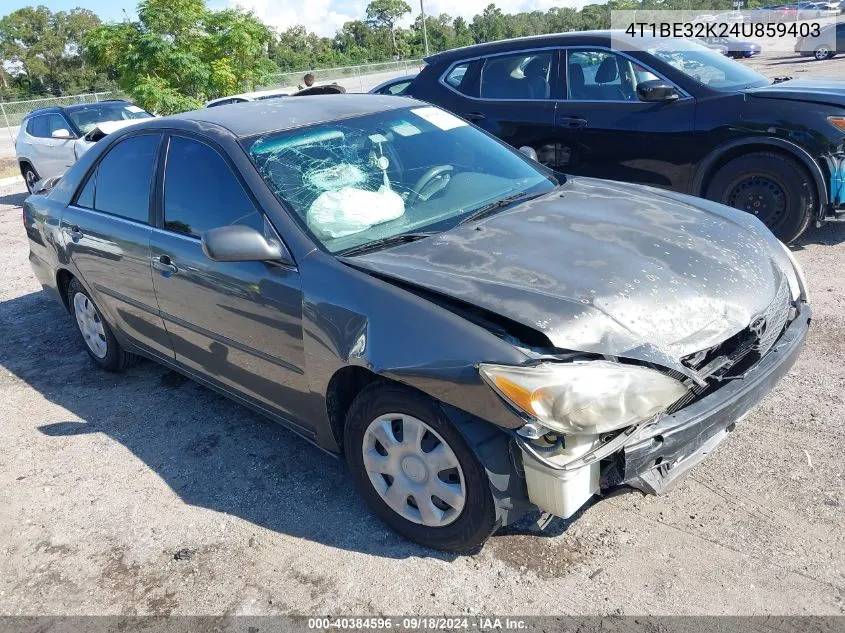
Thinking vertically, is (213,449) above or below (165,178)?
below

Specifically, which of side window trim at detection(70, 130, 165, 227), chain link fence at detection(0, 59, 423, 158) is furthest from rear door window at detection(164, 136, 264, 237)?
chain link fence at detection(0, 59, 423, 158)

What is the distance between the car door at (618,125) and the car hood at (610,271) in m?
2.82

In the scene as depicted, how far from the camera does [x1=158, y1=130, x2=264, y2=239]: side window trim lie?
124 inches

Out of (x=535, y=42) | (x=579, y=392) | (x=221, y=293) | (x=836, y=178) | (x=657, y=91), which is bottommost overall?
(x=836, y=178)

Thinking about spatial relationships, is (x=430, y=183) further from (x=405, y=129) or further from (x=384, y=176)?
(x=405, y=129)

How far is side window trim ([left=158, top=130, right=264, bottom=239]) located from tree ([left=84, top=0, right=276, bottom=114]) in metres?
16.0

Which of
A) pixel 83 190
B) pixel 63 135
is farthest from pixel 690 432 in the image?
pixel 63 135

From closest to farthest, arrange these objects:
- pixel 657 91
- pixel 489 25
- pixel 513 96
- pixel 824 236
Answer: pixel 657 91, pixel 824 236, pixel 513 96, pixel 489 25

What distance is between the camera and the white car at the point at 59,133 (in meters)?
11.0

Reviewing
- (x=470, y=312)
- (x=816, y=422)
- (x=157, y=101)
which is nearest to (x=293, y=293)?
(x=470, y=312)

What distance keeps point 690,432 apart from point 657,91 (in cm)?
439

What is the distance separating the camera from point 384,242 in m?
3.01

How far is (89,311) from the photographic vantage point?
478 cm

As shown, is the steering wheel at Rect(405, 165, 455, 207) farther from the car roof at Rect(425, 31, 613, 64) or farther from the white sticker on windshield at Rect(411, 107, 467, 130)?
the car roof at Rect(425, 31, 613, 64)
